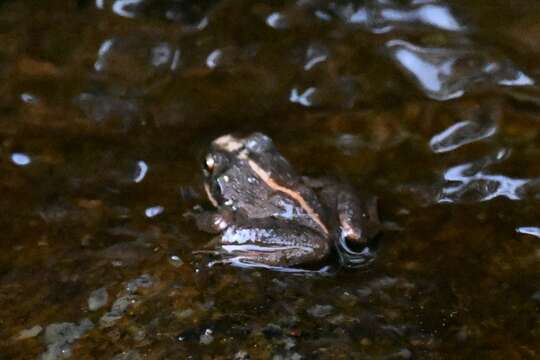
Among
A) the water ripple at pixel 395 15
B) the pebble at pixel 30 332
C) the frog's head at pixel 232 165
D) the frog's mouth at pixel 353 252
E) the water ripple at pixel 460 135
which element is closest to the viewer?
the pebble at pixel 30 332

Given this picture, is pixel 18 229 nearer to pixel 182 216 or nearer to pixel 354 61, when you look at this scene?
pixel 182 216

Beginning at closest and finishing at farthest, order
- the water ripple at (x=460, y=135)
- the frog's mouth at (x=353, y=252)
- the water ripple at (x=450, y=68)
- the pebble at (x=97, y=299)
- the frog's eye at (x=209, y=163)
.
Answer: the pebble at (x=97, y=299), the frog's mouth at (x=353, y=252), the frog's eye at (x=209, y=163), the water ripple at (x=460, y=135), the water ripple at (x=450, y=68)

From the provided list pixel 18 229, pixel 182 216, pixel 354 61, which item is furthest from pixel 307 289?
pixel 354 61

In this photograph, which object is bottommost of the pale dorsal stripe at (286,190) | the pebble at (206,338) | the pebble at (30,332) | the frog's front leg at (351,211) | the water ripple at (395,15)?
the pebble at (30,332)

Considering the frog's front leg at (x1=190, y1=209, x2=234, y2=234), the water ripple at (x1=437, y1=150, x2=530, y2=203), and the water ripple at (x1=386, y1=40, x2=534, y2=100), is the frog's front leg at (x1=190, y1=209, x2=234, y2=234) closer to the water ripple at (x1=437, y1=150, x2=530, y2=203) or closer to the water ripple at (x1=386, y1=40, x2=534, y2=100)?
the water ripple at (x1=437, y1=150, x2=530, y2=203)

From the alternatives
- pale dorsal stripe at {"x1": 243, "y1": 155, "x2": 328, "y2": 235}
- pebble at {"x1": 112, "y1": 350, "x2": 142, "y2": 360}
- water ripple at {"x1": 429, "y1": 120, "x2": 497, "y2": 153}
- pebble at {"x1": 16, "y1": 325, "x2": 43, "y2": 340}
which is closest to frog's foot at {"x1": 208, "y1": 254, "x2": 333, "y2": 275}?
pale dorsal stripe at {"x1": 243, "y1": 155, "x2": 328, "y2": 235}

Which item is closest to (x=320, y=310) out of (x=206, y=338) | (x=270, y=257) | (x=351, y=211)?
(x=270, y=257)

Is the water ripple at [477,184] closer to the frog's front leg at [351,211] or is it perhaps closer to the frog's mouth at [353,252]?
the frog's front leg at [351,211]

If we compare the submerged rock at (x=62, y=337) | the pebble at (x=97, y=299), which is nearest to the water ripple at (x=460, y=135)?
the pebble at (x=97, y=299)
